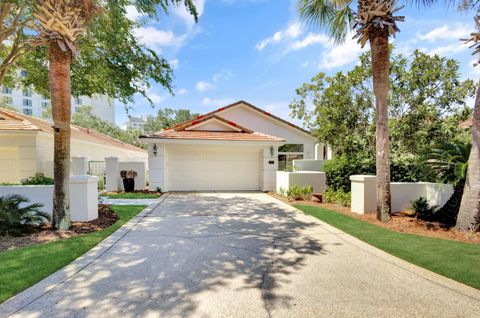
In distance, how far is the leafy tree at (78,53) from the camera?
516cm

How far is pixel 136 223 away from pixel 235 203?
413cm

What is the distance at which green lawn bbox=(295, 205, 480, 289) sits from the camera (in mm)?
3741

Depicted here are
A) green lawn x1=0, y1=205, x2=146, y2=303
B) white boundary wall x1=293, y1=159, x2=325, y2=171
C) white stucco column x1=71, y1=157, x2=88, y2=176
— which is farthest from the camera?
white boundary wall x1=293, y1=159, x2=325, y2=171

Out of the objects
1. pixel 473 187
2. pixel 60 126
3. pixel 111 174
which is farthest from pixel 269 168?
pixel 60 126

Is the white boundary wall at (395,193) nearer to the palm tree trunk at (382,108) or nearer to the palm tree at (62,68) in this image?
the palm tree trunk at (382,108)

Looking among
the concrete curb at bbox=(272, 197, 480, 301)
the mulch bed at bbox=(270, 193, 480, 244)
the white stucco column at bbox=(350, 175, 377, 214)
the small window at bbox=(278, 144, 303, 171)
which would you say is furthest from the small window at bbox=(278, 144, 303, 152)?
the concrete curb at bbox=(272, 197, 480, 301)

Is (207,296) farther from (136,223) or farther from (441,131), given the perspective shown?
(441,131)

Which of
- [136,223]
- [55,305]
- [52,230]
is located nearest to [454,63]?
[136,223]

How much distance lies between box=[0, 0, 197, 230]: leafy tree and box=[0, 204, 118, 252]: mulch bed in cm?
26

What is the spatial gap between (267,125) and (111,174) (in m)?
11.5

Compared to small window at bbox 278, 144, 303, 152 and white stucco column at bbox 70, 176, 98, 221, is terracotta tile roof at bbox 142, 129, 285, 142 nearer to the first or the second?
small window at bbox 278, 144, 303, 152

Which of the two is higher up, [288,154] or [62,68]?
[62,68]

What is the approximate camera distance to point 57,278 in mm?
3461

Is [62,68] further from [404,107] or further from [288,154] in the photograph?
[288,154]
